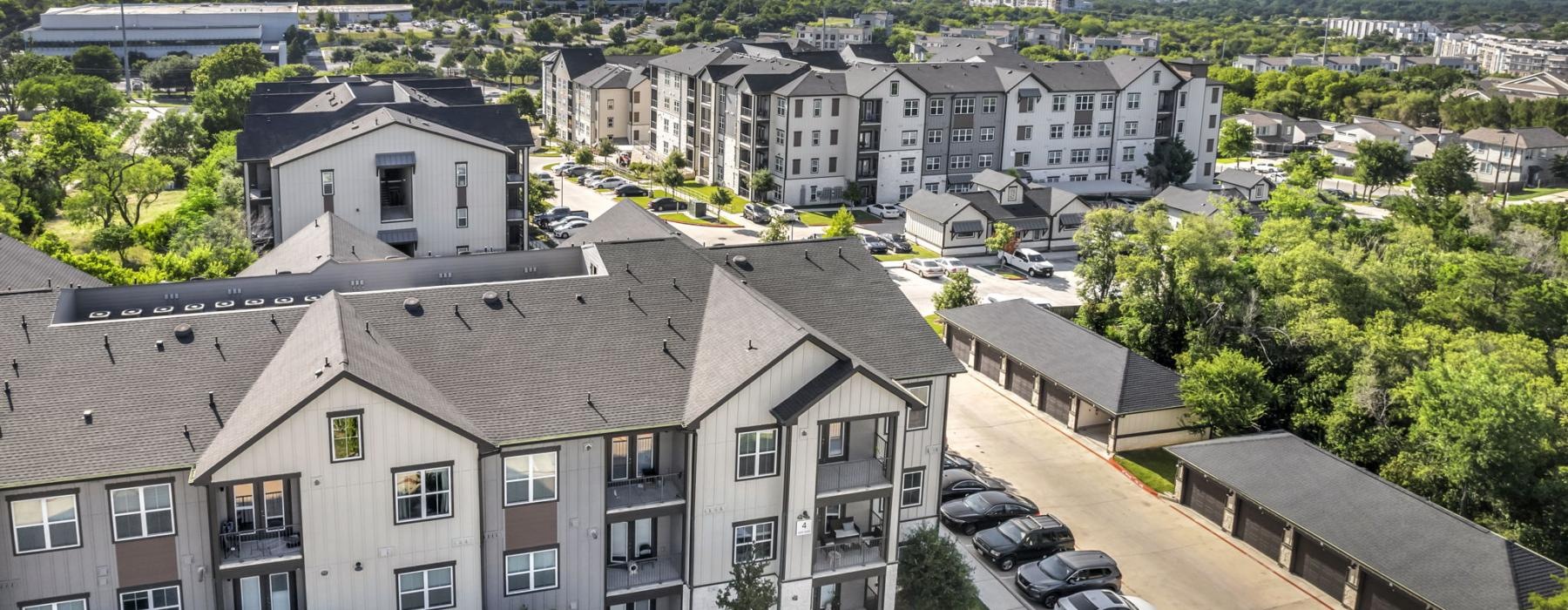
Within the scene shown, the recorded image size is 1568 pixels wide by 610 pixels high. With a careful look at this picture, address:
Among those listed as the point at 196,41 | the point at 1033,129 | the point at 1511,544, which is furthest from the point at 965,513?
the point at 196,41

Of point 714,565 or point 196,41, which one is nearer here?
point 714,565

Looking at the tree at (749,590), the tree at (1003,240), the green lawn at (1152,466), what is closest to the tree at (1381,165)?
the tree at (1003,240)

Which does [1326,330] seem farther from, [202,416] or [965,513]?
[202,416]

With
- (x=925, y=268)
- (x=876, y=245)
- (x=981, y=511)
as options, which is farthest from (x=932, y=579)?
(x=876, y=245)

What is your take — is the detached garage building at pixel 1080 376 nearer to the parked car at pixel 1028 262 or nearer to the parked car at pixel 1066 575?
the parked car at pixel 1066 575

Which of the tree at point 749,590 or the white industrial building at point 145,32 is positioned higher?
the white industrial building at point 145,32

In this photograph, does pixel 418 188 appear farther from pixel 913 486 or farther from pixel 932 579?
pixel 932 579

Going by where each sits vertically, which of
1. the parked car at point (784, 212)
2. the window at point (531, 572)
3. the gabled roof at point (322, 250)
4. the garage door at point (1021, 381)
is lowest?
the garage door at point (1021, 381)
